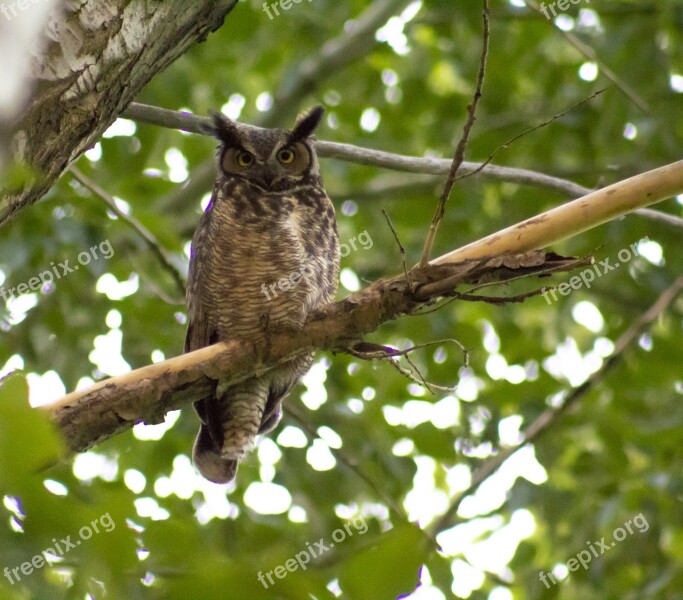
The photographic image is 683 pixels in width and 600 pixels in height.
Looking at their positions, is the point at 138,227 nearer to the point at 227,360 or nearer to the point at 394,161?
the point at 227,360

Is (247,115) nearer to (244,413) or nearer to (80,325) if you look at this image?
(80,325)

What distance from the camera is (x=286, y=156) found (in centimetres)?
315

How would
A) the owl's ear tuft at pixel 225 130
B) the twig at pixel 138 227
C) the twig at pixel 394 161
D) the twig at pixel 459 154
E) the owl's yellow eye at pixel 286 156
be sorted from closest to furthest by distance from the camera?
the twig at pixel 459 154 → the twig at pixel 394 161 → the twig at pixel 138 227 → the owl's ear tuft at pixel 225 130 → the owl's yellow eye at pixel 286 156

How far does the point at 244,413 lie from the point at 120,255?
1214 millimetres

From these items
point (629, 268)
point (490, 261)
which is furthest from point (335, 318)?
point (629, 268)

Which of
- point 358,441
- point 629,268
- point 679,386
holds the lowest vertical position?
point 679,386

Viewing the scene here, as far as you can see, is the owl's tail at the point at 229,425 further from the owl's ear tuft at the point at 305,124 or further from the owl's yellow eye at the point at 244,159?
the owl's ear tuft at the point at 305,124

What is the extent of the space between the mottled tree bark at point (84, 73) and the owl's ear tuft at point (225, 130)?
1230mm

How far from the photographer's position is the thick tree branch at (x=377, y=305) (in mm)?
1750

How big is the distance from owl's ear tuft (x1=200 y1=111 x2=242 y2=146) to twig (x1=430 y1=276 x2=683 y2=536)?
1.57 m

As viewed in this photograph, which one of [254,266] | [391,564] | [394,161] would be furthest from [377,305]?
[391,564]

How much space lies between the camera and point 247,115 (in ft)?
18.4

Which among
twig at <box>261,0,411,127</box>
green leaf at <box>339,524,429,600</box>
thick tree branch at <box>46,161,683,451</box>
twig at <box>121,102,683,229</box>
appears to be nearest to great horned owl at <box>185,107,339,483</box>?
twig at <box>121,102,683,229</box>

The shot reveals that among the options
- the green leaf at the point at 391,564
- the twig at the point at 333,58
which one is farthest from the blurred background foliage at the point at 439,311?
the green leaf at the point at 391,564
